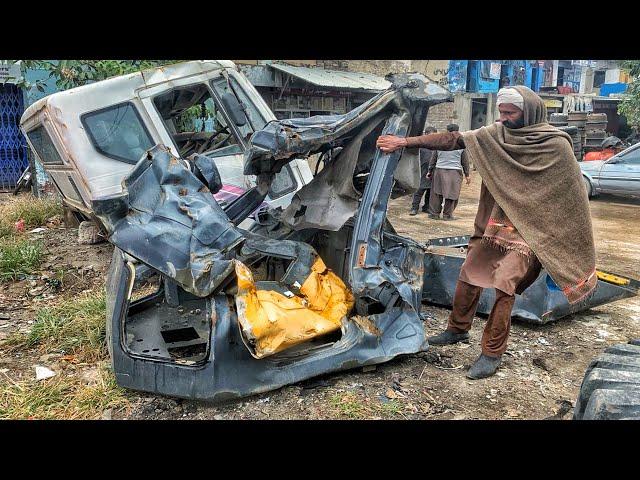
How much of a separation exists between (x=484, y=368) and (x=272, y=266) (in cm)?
157

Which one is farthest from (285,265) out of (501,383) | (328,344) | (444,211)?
(444,211)

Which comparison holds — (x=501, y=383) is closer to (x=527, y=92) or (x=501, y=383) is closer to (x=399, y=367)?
(x=399, y=367)

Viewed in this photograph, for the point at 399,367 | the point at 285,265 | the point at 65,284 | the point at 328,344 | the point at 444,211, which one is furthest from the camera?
the point at 444,211

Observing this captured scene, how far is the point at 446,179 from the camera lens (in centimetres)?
892

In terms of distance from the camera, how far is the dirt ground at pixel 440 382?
288cm

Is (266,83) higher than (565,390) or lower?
higher

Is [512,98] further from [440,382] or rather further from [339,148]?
[440,382]

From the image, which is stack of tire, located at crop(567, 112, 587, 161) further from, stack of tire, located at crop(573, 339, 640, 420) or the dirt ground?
stack of tire, located at crop(573, 339, 640, 420)

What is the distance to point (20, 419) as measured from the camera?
9.16ft

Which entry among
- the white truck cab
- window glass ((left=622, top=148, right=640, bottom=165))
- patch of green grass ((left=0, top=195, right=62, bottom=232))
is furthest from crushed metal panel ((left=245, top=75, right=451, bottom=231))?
window glass ((left=622, top=148, right=640, bottom=165))

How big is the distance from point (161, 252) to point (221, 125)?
12.8ft

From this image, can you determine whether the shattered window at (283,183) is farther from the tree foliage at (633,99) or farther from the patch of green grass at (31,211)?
the tree foliage at (633,99)

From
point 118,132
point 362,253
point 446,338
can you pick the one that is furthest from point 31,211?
point 446,338

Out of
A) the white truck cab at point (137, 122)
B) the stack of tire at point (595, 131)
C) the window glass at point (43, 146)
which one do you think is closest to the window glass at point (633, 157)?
the stack of tire at point (595, 131)
